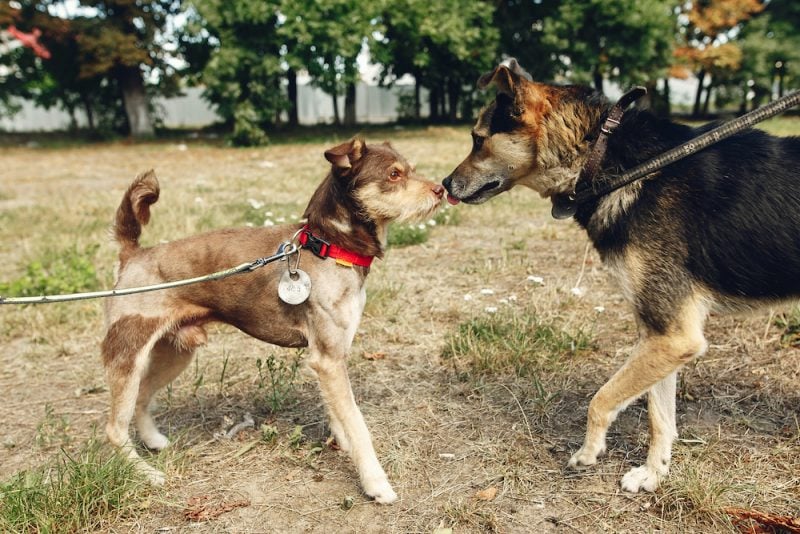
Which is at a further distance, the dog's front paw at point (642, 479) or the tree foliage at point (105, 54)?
the tree foliage at point (105, 54)

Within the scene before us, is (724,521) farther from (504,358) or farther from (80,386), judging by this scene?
(80,386)

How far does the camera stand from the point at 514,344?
4.95m

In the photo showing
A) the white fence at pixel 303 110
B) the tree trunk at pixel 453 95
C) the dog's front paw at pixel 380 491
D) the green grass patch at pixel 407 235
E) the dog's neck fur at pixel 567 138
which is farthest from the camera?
the white fence at pixel 303 110

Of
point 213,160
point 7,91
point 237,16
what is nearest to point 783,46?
point 237,16

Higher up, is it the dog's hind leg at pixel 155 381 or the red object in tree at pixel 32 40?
the red object in tree at pixel 32 40

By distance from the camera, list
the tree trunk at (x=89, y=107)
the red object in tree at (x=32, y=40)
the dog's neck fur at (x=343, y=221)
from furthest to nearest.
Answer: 1. the tree trunk at (x=89, y=107)
2. the red object in tree at (x=32, y=40)
3. the dog's neck fur at (x=343, y=221)

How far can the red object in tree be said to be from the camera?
29.0 meters

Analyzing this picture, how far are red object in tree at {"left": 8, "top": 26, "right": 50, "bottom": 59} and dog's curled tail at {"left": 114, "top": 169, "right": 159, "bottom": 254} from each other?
31.1 m

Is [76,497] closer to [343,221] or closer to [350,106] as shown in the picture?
[343,221]

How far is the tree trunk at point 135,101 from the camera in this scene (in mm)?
30984

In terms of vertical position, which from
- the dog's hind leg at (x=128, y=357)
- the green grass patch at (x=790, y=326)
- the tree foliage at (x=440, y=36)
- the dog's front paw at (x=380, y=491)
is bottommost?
the dog's front paw at (x=380, y=491)

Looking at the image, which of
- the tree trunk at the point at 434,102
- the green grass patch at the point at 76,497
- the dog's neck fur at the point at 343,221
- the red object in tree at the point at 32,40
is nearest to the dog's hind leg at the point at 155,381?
the green grass patch at the point at 76,497

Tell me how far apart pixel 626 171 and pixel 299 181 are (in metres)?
10.6

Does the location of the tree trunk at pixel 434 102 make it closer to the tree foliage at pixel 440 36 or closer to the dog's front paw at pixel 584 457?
the tree foliage at pixel 440 36
